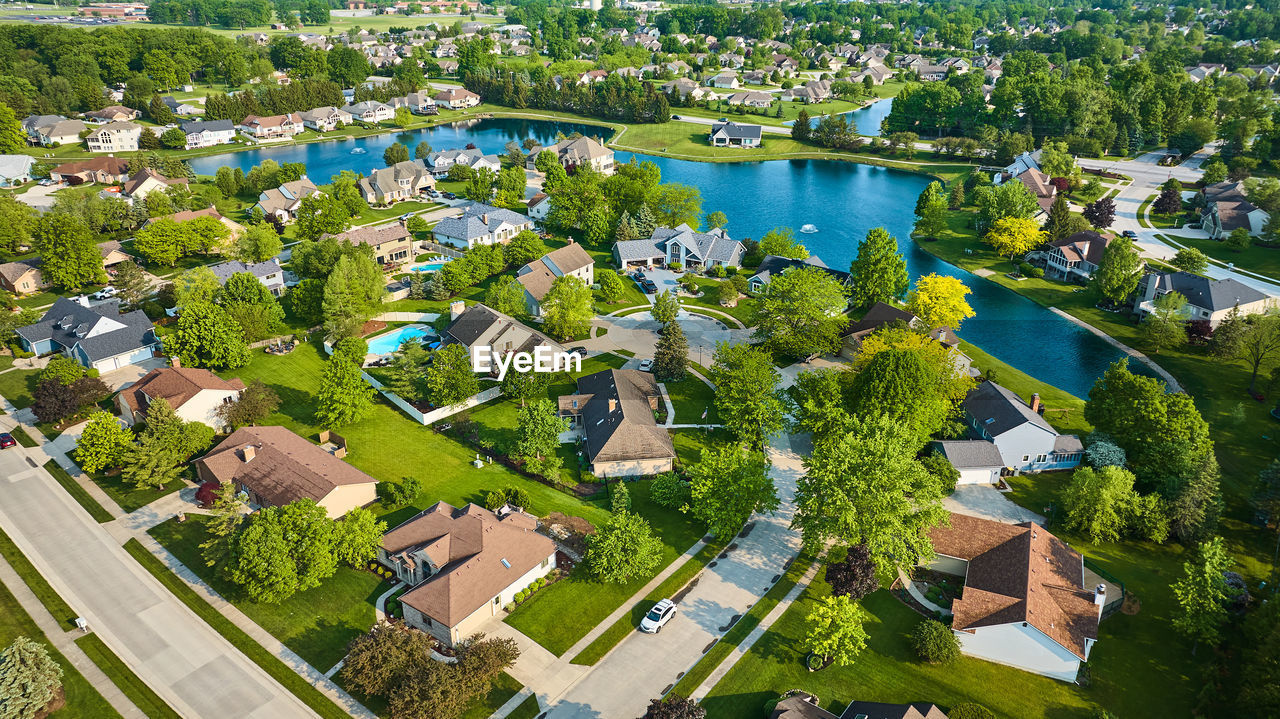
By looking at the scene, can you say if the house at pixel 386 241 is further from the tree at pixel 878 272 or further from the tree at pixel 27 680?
the tree at pixel 27 680

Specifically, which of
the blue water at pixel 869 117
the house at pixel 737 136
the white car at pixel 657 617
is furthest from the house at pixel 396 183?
the white car at pixel 657 617

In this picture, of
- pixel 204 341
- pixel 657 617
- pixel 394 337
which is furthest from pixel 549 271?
pixel 657 617

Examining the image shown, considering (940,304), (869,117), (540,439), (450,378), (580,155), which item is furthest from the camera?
(869,117)

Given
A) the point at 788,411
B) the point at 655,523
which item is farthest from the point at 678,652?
the point at 788,411

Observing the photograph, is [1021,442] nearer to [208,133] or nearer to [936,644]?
[936,644]

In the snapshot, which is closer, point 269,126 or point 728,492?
point 728,492

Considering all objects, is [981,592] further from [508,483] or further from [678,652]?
[508,483]

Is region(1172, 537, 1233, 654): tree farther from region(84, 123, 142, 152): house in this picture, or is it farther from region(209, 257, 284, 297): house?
region(84, 123, 142, 152): house

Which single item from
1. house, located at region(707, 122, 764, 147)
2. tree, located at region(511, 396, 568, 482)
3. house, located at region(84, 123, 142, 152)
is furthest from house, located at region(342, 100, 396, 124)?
tree, located at region(511, 396, 568, 482)
